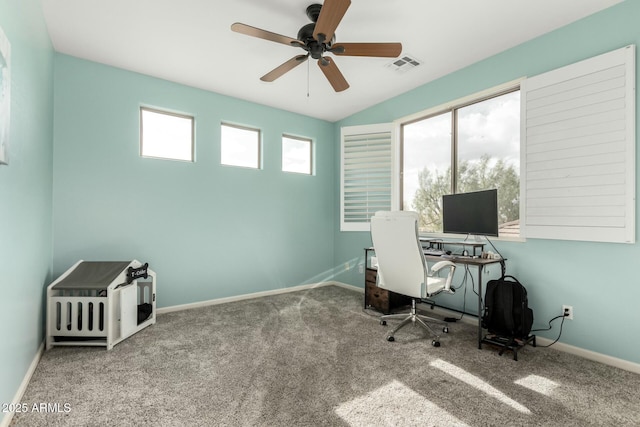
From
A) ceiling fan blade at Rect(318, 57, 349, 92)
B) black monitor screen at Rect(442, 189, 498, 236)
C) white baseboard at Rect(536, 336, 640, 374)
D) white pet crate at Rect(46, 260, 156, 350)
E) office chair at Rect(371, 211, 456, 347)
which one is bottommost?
white baseboard at Rect(536, 336, 640, 374)

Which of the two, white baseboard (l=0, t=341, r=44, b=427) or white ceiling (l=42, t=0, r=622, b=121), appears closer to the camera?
white baseboard (l=0, t=341, r=44, b=427)

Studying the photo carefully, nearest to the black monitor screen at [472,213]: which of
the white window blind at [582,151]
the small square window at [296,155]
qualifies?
the white window blind at [582,151]

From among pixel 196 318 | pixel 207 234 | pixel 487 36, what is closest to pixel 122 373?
pixel 196 318

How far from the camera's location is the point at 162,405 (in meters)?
1.80

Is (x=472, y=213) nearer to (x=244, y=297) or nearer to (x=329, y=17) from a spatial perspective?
(x=329, y=17)

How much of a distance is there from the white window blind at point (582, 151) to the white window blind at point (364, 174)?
5.97 ft

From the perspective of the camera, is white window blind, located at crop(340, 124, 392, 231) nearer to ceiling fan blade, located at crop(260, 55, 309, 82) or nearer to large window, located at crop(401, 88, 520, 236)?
large window, located at crop(401, 88, 520, 236)

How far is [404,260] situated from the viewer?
2709 millimetres

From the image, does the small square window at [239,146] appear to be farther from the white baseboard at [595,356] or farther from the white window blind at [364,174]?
the white baseboard at [595,356]

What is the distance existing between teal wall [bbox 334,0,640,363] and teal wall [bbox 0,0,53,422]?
153 inches

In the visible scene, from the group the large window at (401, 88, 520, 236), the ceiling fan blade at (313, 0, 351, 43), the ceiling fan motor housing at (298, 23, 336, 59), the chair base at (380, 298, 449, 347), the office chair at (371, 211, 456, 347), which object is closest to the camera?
the ceiling fan blade at (313, 0, 351, 43)

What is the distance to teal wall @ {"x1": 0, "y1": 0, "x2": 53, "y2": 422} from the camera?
1654mm

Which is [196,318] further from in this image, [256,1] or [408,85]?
[408,85]

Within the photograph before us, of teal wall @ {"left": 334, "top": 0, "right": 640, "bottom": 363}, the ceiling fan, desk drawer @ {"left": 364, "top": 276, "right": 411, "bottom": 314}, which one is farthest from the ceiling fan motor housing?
desk drawer @ {"left": 364, "top": 276, "right": 411, "bottom": 314}
